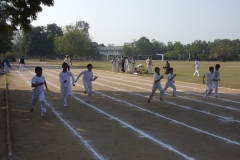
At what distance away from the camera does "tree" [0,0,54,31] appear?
1287 cm

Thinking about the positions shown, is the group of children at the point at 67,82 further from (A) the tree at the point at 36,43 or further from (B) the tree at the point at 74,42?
(A) the tree at the point at 36,43

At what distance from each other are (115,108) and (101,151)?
5.49m

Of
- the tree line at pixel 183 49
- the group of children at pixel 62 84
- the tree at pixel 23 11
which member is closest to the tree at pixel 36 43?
the tree line at pixel 183 49

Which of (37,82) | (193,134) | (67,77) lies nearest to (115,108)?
(67,77)

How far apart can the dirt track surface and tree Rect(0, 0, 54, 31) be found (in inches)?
132

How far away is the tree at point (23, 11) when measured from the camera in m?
12.9

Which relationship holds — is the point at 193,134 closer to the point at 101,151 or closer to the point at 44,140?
the point at 101,151

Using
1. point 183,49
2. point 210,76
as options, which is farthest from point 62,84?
point 183,49

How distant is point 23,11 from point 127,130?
748cm

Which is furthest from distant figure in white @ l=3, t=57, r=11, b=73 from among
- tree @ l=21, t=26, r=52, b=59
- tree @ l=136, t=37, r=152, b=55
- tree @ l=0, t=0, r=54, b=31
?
tree @ l=136, t=37, r=152, b=55

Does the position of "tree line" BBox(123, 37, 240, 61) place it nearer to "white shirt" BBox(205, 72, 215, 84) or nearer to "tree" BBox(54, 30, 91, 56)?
"tree" BBox(54, 30, 91, 56)

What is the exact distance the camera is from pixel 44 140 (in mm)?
7457

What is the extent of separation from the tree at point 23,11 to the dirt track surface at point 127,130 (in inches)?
132

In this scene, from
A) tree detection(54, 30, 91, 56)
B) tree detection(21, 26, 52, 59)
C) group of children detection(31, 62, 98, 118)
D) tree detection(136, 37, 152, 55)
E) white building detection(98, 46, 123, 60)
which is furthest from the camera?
white building detection(98, 46, 123, 60)
